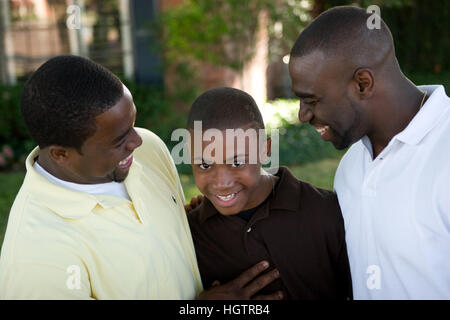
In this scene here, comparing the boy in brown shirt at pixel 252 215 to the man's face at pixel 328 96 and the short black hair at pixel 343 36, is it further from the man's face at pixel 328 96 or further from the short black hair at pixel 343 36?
the short black hair at pixel 343 36

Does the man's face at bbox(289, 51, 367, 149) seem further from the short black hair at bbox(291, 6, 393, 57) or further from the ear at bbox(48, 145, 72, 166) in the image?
the ear at bbox(48, 145, 72, 166)

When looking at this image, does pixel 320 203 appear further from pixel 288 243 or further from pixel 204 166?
pixel 204 166

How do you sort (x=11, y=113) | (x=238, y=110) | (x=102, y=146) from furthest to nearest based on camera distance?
(x=11, y=113)
(x=238, y=110)
(x=102, y=146)

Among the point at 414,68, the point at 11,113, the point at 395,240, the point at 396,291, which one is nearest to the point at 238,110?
the point at 395,240

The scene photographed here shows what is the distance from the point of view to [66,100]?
165cm

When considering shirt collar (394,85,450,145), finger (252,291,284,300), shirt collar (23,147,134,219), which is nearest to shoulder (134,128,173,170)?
shirt collar (23,147,134,219)

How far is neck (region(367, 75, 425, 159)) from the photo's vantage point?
A: 1.95m

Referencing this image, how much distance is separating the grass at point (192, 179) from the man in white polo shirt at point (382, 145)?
11.6ft

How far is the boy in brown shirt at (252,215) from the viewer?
6.68 feet

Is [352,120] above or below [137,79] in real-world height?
above

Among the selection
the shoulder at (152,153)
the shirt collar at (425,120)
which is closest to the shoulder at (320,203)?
the shirt collar at (425,120)

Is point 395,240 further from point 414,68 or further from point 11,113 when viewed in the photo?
point 414,68

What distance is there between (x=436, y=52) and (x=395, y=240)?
304 inches

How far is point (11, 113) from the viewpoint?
758 cm
